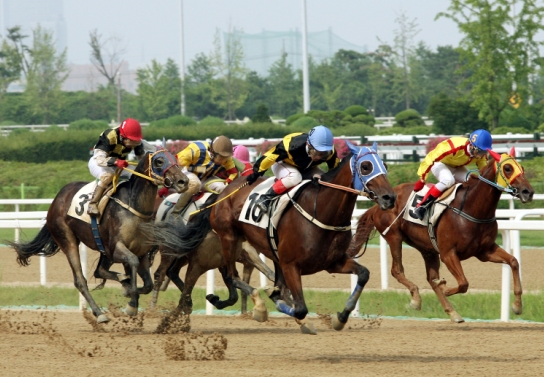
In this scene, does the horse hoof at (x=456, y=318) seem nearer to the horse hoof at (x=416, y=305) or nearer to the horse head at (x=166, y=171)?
the horse hoof at (x=416, y=305)

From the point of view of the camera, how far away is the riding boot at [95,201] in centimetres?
768

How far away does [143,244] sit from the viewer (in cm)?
761

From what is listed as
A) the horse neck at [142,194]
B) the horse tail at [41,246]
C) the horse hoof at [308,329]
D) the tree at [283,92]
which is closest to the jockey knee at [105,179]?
the horse neck at [142,194]

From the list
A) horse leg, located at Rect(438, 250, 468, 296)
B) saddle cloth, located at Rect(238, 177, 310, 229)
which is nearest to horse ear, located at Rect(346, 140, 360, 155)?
saddle cloth, located at Rect(238, 177, 310, 229)

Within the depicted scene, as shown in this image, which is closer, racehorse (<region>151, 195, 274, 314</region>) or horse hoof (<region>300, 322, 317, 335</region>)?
horse hoof (<region>300, 322, 317, 335</region>)

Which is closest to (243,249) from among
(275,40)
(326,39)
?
(275,40)

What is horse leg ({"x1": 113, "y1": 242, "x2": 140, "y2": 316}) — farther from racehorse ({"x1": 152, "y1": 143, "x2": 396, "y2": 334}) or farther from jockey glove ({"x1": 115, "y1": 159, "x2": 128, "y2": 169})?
racehorse ({"x1": 152, "y1": 143, "x2": 396, "y2": 334})

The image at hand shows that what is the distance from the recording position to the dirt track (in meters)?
5.39

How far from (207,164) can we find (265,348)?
2.16 metres

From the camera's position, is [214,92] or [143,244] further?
[214,92]

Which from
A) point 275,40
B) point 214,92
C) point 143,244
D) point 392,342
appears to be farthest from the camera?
point 275,40

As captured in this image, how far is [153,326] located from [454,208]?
2565mm

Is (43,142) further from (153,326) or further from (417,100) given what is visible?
(417,100)

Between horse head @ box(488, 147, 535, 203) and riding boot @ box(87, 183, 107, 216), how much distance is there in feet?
9.95
